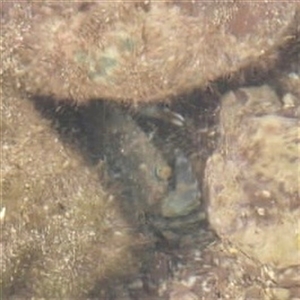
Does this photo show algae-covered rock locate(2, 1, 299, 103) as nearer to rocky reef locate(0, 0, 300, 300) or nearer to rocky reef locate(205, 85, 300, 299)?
rocky reef locate(0, 0, 300, 300)

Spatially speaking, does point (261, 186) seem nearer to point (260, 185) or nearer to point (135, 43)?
point (260, 185)

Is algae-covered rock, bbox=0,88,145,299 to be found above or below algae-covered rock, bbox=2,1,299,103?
below

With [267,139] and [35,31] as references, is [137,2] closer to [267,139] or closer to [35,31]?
[35,31]

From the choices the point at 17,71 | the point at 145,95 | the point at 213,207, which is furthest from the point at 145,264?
the point at 17,71

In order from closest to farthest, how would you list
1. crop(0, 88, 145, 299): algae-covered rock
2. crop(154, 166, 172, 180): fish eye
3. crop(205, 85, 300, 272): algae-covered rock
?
crop(205, 85, 300, 272): algae-covered rock → crop(0, 88, 145, 299): algae-covered rock → crop(154, 166, 172, 180): fish eye

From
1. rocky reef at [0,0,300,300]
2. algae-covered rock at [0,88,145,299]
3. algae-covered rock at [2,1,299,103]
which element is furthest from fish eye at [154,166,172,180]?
algae-covered rock at [2,1,299,103]

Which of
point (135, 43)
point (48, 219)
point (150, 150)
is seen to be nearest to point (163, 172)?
point (150, 150)
